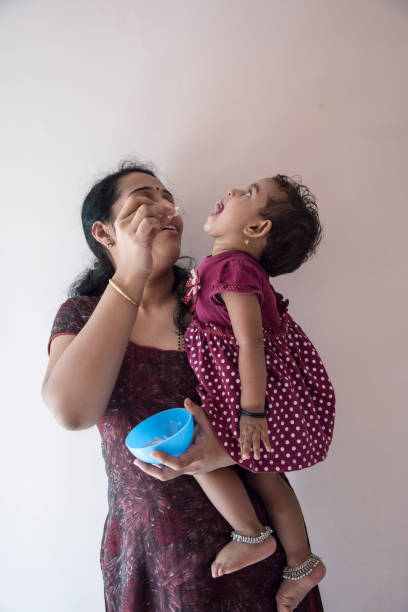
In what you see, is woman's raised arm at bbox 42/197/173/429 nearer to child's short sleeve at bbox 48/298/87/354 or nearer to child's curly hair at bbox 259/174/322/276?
child's short sleeve at bbox 48/298/87/354

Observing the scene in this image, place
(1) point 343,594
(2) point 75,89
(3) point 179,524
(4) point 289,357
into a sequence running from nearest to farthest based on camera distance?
(3) point 179,524 → (4) point 289,357 → (2) point 75,89 → (1) point 343,594

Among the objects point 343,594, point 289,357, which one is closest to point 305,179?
point 289,357

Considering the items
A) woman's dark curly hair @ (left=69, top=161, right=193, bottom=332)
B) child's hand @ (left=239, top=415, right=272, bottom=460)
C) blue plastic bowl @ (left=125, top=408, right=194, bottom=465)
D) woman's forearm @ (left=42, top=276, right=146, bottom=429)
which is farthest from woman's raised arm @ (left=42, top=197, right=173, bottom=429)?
child's hand @ (left=239, top=415, right=272, bottom=460)

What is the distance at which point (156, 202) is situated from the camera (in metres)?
1.12

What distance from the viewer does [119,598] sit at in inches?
38.9

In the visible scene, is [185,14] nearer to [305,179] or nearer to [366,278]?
[305,179]

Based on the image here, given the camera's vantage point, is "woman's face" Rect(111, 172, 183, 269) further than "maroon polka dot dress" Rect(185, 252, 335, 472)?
Yes

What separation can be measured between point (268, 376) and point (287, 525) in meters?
0.39

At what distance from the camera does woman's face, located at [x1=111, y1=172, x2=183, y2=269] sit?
1.08 m

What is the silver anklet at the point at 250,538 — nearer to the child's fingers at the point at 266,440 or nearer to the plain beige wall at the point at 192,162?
the child's fingers at the point at 266,440

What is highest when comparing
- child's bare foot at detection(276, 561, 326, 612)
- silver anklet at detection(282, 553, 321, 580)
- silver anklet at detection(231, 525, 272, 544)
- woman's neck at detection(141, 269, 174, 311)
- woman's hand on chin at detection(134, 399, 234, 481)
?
woman's neck at detection(141, 269, 174, 311)

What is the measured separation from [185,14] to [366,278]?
1094 mm

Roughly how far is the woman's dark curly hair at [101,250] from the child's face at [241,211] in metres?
0.24

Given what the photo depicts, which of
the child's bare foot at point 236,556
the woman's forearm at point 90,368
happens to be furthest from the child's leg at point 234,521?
the woman's forearm at point 90,368
